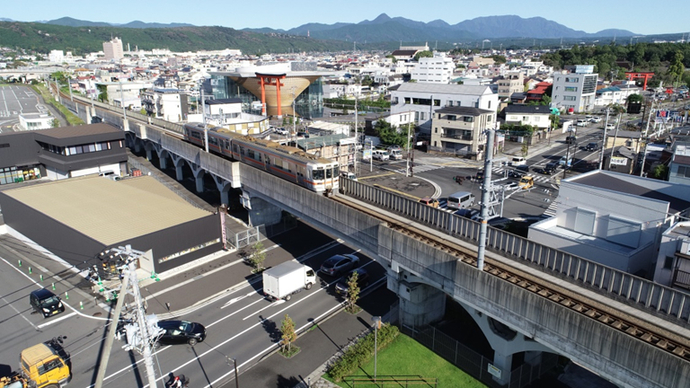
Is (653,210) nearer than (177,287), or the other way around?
(653,210)

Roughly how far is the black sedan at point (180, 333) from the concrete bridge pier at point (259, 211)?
532 inches

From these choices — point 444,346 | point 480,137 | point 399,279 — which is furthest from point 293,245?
point 480,137

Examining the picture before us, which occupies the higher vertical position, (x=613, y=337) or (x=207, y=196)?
(x=613, y=337)

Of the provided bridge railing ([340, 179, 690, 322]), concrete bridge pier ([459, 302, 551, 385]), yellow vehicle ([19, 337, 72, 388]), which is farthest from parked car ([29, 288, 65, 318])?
concrete bridge pier ([459, 302, 551, 385])

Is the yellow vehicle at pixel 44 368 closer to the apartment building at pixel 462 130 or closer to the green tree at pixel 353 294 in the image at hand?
the green tree at pixel 353 294

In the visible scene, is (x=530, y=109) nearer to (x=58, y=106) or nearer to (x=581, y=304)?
(x=581, y=304)

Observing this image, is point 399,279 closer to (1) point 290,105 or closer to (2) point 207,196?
→ (2) point 207,196

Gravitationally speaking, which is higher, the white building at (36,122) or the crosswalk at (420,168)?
the white building at (36,122)

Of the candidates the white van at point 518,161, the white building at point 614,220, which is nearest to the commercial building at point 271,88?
the white van at point 518,161

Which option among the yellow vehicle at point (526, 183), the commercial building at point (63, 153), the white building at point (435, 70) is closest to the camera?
the yellow vehicle at point (526, 183)

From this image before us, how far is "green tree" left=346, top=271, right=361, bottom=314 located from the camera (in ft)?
70.2

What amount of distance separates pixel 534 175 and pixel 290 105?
174 ft

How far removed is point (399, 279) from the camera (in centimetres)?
1977

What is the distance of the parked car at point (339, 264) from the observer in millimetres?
25656
